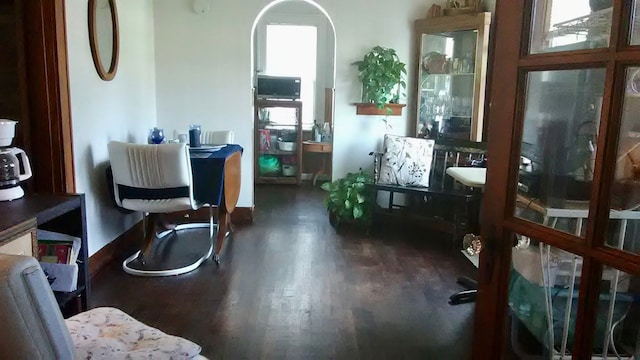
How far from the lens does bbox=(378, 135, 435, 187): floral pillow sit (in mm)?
4395

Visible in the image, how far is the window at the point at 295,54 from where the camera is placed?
7.09m

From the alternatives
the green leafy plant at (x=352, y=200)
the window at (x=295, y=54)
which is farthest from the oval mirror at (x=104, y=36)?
the window at (x=295, y=54)

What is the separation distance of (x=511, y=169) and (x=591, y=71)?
0.29m

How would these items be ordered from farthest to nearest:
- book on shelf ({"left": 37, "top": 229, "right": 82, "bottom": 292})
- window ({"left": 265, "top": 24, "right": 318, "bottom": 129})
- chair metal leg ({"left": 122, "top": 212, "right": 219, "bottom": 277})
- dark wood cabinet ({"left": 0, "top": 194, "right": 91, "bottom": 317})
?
window ({"left": 265, "top": 24, "right": 318, "bottom": 129}), chair metal leg ({"left": 122, "top": 212, "right": 219, "bottom": 277}), book on shelf ({"left": 37, "top": 229, "right": 82, "bottom": 292}), dark wood cabinet ({"left": 0, "top": 194, "right": 91, "bottom": 317})

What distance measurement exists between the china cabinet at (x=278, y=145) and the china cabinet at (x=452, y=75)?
2.19m

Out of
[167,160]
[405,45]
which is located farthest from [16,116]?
[405,45]

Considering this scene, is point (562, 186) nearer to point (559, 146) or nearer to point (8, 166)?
point (559, 146)

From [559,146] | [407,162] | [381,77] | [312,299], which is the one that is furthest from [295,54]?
[559,146]

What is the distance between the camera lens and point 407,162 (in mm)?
4410

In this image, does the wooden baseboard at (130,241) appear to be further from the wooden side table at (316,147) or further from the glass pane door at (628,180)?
the glass pane door at (628,180)

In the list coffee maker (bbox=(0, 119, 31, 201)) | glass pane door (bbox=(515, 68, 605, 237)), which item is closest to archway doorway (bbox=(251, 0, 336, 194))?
coffee maker (bbox=(0, 119, 31, 201))

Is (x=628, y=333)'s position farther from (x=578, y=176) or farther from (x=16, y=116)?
(x=16, y=116)

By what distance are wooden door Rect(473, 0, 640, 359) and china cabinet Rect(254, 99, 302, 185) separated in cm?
533

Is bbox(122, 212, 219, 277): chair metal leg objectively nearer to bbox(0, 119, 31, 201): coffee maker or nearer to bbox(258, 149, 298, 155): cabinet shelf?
bbox(0, 119, 31, 201): coffee maker
